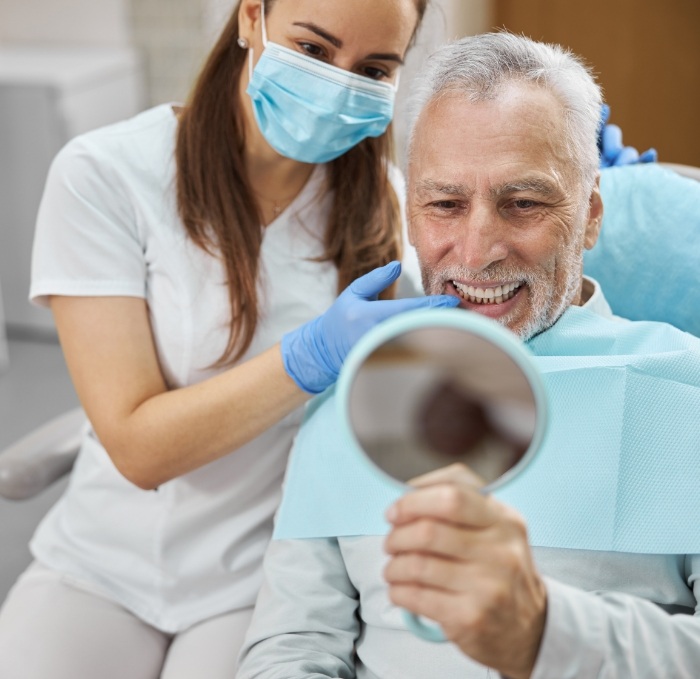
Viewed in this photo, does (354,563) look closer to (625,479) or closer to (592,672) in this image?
(625,479)

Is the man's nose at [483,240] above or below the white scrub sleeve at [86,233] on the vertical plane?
above

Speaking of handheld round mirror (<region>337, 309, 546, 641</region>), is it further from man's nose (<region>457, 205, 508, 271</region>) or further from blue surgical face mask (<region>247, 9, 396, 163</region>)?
blue surgical face mask (<region>247, 9, 396, 163</region>)

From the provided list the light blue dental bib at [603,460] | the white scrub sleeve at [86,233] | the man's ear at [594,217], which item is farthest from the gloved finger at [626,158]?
the white scrub sleeve at [86,233]

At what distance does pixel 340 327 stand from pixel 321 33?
Answer: 476 millimetres

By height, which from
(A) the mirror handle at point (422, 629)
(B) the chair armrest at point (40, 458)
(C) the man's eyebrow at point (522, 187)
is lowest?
(B) the chair armrest at point (40, 458)

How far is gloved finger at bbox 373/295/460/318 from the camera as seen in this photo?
1.23 meters

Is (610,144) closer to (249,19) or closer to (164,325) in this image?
(249,19)

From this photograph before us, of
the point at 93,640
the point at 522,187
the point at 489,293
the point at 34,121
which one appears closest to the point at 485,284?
the point at 489,293

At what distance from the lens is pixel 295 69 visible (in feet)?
4.88

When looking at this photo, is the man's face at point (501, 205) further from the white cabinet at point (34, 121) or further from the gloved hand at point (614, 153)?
the white cabinet at point (34, 121)

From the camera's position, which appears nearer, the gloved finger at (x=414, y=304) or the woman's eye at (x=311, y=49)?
the gloved finger at (x=414, y=304)

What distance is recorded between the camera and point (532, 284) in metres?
1.27

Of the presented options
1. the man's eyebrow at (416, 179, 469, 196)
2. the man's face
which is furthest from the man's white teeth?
the man's eyebrow at (416, 179, 469, 196)

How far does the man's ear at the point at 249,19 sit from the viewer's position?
61.1 inches
